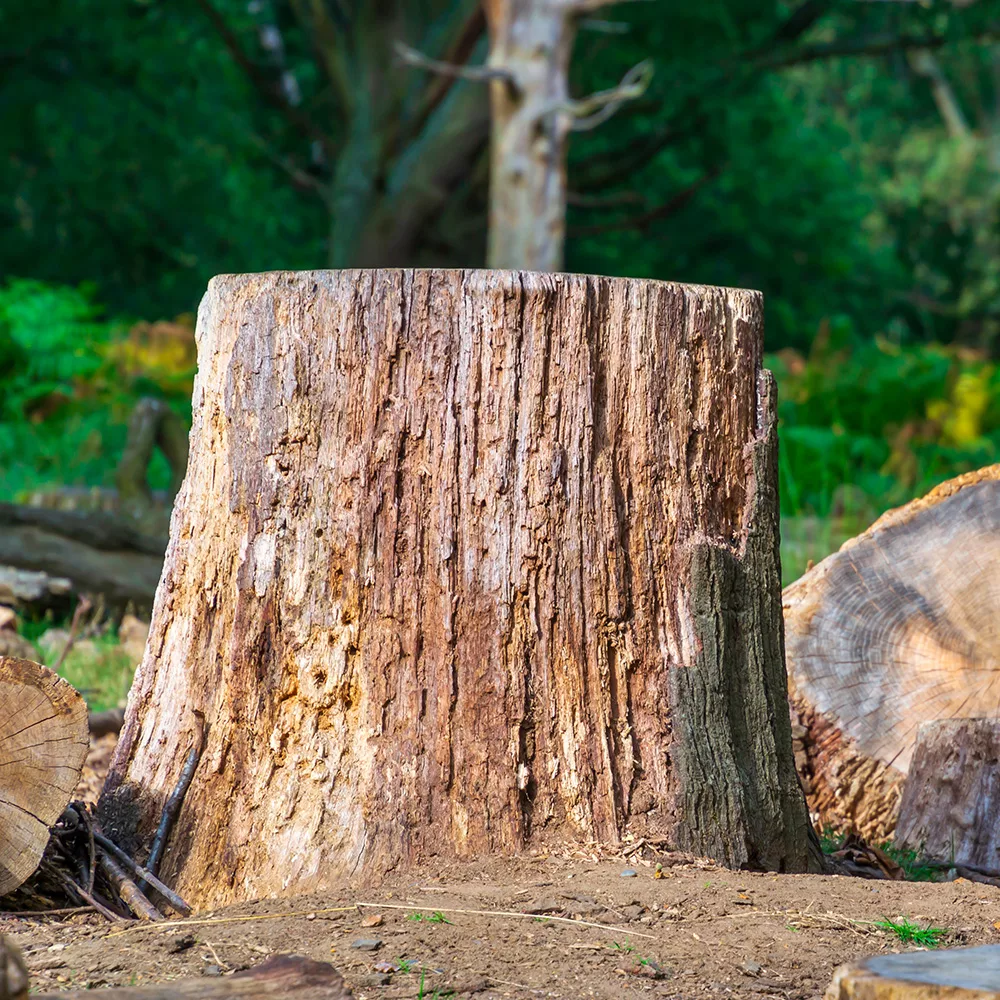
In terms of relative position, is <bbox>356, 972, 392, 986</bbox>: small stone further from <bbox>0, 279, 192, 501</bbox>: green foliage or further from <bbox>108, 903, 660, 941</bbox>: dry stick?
<bbox>0, 279, 192, 501</bbox>: green foliage

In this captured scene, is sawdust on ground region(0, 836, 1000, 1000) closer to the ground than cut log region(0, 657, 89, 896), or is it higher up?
closer to the ground

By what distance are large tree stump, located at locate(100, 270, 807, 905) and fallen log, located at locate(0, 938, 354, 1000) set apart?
73 cm

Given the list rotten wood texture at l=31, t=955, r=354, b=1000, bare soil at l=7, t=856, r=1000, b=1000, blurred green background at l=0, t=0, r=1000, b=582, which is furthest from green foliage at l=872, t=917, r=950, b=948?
blurred green background at l=0, t=0, r=1000, b=582

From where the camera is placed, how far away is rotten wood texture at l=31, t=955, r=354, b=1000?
65.6 inches

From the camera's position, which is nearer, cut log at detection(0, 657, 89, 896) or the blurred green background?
cut log at detection(0, 657, 89, 896)

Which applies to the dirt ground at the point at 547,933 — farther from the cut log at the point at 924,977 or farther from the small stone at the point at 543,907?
the cut log at the point at 924,977

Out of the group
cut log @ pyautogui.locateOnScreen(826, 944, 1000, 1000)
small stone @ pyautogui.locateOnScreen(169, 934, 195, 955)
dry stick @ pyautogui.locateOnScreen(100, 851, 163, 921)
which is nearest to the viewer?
cut log @ pyautogui.locateOnScreen(826, 944, 1000, 1000)

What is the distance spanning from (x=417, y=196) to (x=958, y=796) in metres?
13.2

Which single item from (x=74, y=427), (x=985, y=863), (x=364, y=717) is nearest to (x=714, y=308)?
(x=364, y=717)

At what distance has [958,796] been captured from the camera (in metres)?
3.45

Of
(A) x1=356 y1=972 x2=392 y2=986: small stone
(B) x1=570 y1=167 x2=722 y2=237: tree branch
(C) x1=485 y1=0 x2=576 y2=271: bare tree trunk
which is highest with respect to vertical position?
(B) x1=570 y1=167 x2=722 y2=237: tree branch

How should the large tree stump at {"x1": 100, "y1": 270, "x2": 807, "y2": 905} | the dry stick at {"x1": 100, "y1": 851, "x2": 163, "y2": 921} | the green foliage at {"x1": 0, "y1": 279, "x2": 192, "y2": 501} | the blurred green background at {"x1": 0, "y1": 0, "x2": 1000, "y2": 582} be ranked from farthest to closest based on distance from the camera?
the blurred green background at {"x1": 0, "y1": 0, "x2": 1000, "y2": 582}
the green foliage at {"x1": 0, "y1": 279, "x2": 192, "y2": 501}
the large tree stump at {"x1": 100, "y1": 270, "x2": 807, "y2": 905}
the dry stick at {"x1": 100, "y1": 851, "x2": 163, "y2": 921}

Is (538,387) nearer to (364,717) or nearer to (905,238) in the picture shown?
(364,717)

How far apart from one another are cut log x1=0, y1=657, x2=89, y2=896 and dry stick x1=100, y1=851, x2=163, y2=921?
6.5 inches
